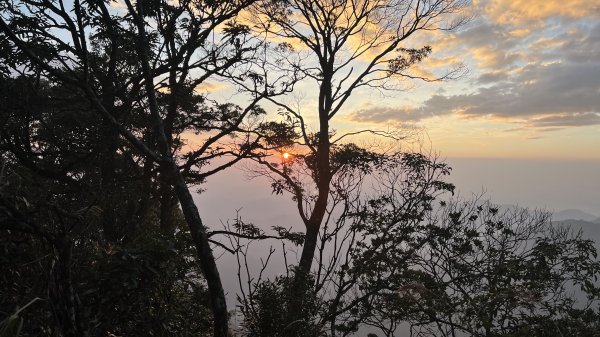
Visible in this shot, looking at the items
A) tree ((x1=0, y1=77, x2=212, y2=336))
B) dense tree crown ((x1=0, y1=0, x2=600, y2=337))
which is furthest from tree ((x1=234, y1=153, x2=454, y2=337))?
tree ((x1=0, y1=77, x2=212, y2=336))

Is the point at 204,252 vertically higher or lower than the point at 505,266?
higher

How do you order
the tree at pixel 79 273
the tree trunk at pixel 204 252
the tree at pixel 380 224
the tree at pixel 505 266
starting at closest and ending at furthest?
1. the tree at pixel 79 273
2. the tree trunk at pixel 204 252
3. the tree at pixel 505 266
4. the tree at pixel 380 224

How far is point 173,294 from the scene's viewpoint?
4.78 metres

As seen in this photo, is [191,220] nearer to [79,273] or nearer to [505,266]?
[79,273]

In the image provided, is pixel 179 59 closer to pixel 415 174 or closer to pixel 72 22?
pixel 72 22

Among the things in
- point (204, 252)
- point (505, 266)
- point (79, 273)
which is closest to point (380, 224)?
point (505, 266)

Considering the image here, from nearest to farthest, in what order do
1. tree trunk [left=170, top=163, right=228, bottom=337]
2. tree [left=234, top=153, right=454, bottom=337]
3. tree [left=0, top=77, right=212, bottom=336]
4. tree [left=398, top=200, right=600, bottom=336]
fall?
tree [left=0, top=77, right=212, bottom=336]
tree trunk [left=170, top=163, right=228, bottom=337]
tree [left=398, top=200, right=600, bottom=336]
tree [left=234, top=153, right=454, bottom=337]

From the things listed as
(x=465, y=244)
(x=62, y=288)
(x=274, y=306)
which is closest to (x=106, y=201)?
(x=274, y=306)

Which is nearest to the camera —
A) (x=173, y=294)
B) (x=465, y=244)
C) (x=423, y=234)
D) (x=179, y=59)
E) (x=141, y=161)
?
(x=173, y=294)

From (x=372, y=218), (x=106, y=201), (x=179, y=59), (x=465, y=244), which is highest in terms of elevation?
(x=179, y=59)

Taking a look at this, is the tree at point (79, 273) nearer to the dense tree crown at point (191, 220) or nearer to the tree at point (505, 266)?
the dense tree crown at point (191, 220)

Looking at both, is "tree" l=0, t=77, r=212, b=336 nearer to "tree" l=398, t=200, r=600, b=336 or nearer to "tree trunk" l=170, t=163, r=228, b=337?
"tree trunk" l=170, t=163, r=228, b=337

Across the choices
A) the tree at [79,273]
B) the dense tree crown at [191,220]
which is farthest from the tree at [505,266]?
the tree at [79,273]

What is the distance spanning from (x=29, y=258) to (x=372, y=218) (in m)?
8.88
